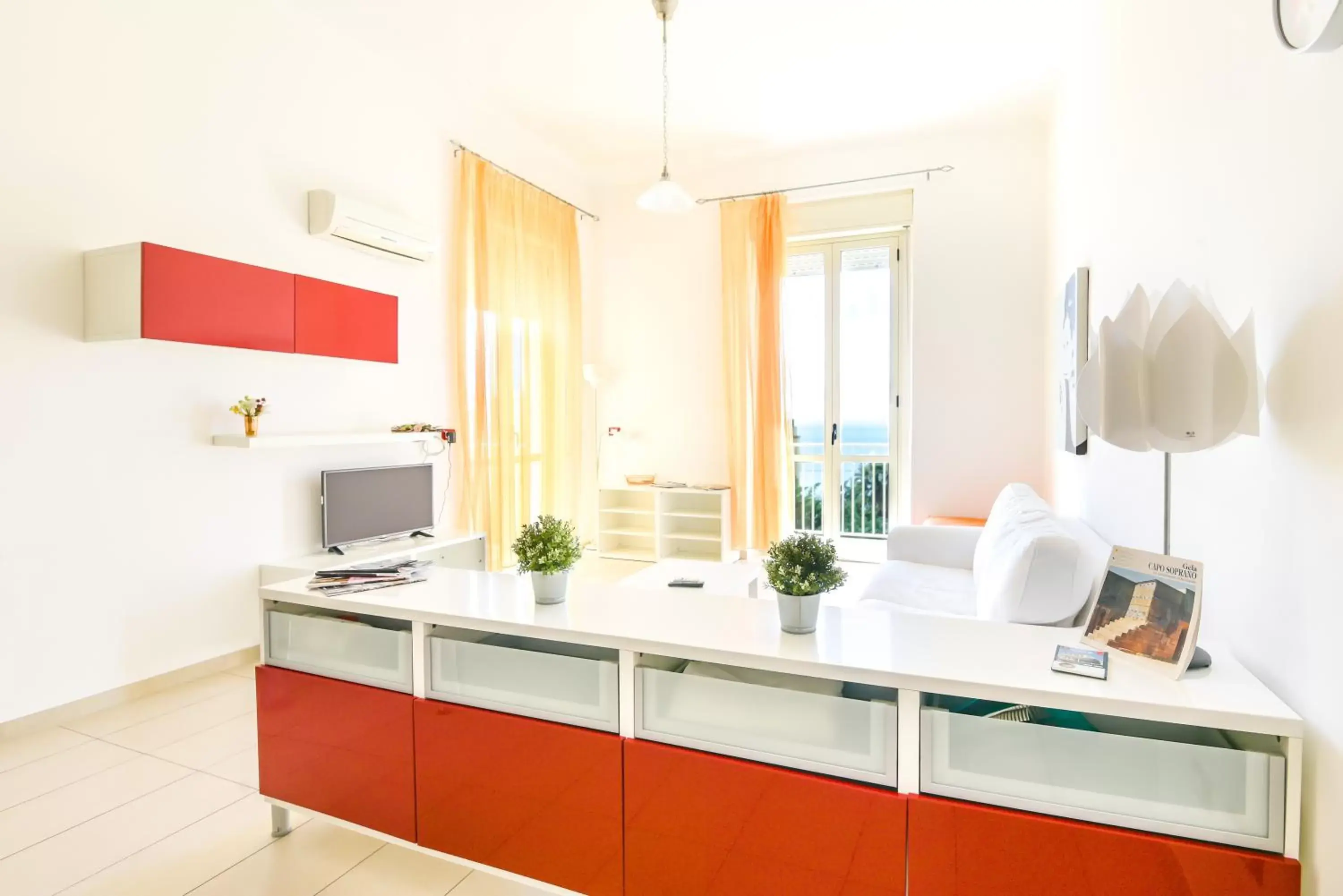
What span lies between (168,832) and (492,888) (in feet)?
3.51

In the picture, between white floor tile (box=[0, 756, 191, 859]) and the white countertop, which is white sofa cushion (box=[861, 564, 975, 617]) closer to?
the white countertop

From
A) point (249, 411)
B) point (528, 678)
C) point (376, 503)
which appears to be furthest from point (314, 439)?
point (528, 678)

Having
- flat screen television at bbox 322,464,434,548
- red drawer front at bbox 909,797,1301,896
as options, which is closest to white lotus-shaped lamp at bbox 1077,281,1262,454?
red drawer front at bbox 909,797,1301,896

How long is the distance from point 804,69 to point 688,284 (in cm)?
211

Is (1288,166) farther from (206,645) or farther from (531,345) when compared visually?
(531,345)

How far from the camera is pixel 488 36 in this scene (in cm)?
389

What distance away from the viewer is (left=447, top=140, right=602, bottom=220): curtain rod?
4.61 metres

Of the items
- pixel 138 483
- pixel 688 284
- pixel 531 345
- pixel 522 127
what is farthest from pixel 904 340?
pixel 138 483

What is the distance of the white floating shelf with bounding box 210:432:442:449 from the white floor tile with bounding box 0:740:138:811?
131cm

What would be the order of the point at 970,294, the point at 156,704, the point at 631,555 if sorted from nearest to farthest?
1. the point at 156,704
2. the point at 970,294
3. the point at 631,555

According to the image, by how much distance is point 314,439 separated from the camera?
3.39 m

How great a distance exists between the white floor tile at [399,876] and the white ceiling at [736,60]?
392 cm

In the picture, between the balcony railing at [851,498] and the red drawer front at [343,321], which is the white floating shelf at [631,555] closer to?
the balcony railing at [851,498]

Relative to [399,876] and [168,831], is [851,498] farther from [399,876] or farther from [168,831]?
[168,831]
